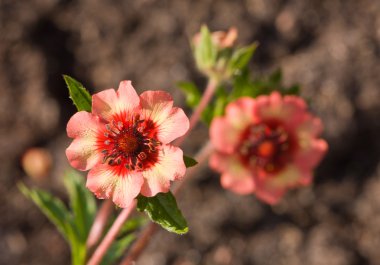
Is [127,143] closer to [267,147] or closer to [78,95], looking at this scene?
[78,95]

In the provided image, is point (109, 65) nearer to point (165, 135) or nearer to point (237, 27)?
point (237, 27)

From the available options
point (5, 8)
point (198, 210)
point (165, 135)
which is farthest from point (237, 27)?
point (165, 135)

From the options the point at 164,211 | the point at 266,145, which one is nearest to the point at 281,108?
the point at 266,145

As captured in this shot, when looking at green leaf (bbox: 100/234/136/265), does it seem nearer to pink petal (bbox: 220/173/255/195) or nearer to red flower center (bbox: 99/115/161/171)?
pink petal (bbox: 220/173/255/195)

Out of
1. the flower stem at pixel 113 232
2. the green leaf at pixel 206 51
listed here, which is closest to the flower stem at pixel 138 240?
the flower stem at pixel 113 232

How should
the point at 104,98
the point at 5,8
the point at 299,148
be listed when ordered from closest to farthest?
the point at 104,98 → the point at 299,148 → the point at 5,8

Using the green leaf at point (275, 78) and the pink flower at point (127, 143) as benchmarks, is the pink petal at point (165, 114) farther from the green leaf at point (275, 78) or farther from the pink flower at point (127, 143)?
the green leaf at point (275, 78)
